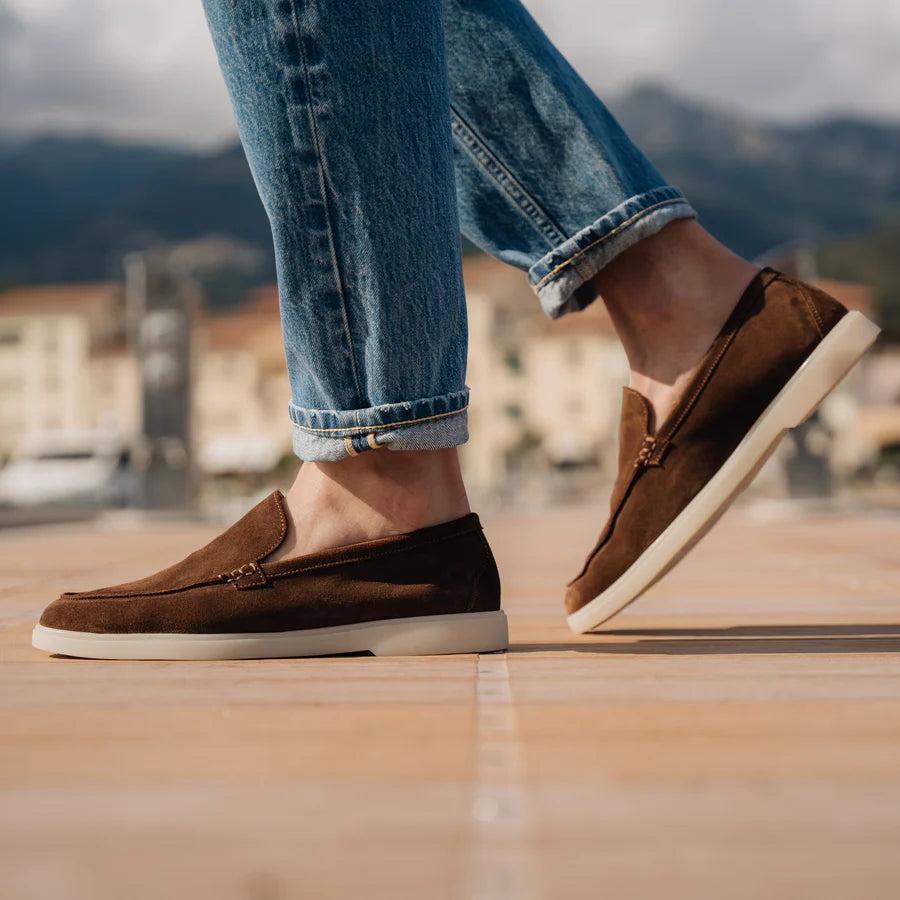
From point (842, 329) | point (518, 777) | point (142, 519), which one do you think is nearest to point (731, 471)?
point (842, 329)

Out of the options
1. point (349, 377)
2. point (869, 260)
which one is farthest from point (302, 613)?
point (869, 260)

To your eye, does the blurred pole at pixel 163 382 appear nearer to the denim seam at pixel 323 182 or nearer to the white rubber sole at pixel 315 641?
the white rubber sole at pixel 315 641

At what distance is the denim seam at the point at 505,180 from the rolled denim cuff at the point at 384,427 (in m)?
0.21

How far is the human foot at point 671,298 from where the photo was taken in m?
1.15

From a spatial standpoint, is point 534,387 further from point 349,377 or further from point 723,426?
point 349,377

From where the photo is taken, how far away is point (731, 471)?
1.11m

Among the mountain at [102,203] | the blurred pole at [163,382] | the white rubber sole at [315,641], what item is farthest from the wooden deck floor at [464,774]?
the mountain at [102,203]

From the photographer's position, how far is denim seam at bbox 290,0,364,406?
95cm

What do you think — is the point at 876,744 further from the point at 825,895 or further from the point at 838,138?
the point at 838,138

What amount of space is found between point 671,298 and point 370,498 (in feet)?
1.23

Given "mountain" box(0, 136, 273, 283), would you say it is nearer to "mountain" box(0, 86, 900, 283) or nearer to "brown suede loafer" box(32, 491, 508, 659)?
"mountain" box(0, 86, 900, 283)

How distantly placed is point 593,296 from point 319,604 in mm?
446

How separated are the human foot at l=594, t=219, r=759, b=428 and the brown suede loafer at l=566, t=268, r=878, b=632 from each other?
17 mm

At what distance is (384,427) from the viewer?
3.30 feet
